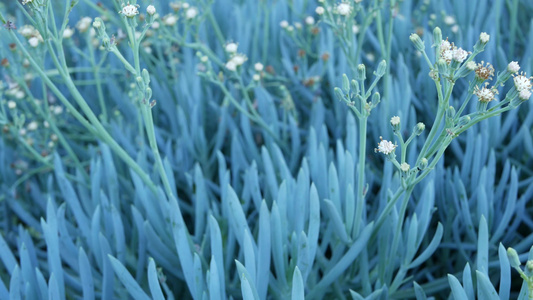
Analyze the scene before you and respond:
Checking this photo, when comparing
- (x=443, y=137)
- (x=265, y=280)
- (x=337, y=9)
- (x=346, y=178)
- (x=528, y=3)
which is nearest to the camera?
(x=443, y=137)

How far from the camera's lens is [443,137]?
2.60 ft

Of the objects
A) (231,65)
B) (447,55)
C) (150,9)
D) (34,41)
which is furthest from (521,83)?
(34,41)

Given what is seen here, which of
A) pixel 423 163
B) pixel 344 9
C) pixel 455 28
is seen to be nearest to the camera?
pixel 423 163

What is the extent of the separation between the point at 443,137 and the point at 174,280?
0.65 meters

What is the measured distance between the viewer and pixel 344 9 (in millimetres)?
1129

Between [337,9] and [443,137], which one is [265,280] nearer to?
[443,137]

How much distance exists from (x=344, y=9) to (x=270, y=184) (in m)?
0.40

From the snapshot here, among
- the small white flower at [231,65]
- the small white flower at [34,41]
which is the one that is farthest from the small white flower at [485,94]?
the small white flower at [34,41]

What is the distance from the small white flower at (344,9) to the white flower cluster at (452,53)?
36cm

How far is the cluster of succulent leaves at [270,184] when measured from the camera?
37.2 inches

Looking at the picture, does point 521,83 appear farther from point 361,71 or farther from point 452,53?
point 361,71

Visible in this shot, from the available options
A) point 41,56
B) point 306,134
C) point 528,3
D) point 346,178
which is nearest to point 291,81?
point 306,134

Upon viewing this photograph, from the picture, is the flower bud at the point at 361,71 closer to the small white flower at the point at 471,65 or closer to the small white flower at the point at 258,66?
the small white flower at the point at 471,65

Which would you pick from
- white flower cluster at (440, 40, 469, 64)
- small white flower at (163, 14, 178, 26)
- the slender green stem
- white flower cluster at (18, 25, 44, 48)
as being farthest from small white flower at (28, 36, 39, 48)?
white flower cluster at (440, 40, 469, 64)
